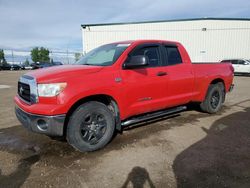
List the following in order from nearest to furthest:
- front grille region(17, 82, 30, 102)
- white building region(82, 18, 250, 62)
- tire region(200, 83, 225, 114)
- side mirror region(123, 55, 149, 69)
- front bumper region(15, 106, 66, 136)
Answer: front bumper region(15, 106, 66, 136) → front grille region(17, 82, 30, 102) → side mirror region(123, 55, 149, 69) → tire region(200, 83, 225, 114) → white building region(82, 18, 250, 62)

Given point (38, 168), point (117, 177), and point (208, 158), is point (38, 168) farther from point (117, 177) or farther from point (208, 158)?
point (208, 158)

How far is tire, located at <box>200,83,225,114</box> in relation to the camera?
244 inches

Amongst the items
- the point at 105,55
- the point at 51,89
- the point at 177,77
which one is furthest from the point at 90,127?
the point at 177,77

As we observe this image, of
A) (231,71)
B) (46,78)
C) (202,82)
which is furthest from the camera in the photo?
(231,71)

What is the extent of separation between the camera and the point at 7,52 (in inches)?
2522

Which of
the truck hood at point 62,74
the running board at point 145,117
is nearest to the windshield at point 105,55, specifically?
the truck hood at point 62,74

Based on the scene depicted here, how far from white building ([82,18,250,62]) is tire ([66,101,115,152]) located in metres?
26.8

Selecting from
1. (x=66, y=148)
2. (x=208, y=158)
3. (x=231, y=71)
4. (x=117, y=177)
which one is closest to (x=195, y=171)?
(x=208, y=158)

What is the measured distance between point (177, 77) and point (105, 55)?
1.65 metres

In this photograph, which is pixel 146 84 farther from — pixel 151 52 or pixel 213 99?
pixel 213 99

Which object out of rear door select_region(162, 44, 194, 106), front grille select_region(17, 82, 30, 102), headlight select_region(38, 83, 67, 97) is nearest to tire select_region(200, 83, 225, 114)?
rear door select_region(162, 44, 194, 106)

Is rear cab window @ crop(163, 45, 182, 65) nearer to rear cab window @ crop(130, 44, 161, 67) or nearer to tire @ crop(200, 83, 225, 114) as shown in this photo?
rear cab window @ crop(130, 44, 161, 67)

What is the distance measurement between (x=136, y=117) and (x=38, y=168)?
2.10 meters

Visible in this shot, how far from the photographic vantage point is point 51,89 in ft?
11.4
